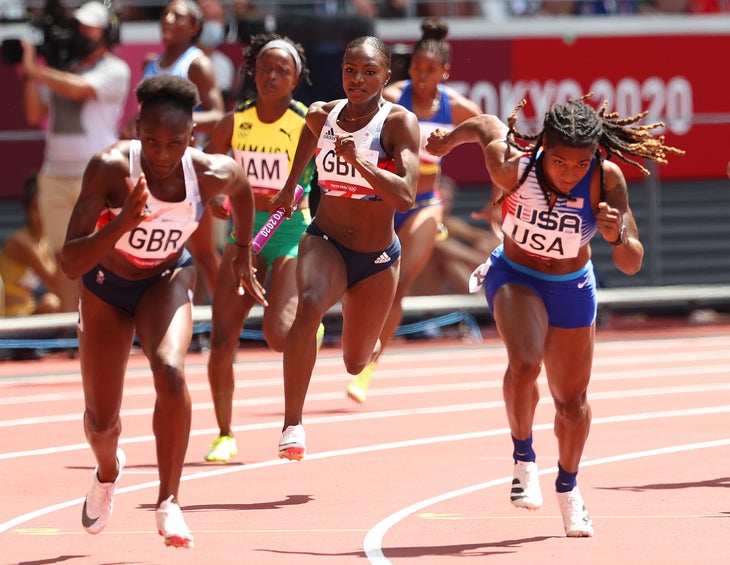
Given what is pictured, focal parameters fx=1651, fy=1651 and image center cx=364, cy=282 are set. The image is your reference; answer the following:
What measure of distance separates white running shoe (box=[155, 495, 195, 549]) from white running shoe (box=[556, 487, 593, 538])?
6.06 feet

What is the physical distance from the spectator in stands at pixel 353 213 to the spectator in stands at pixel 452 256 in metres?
8.24

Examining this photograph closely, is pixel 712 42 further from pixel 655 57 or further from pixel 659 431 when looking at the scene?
pixel 659 431

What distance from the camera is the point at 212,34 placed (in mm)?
17484

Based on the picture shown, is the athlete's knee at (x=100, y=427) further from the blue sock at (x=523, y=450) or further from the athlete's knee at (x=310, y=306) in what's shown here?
the blue sock at (x=523, y=450)

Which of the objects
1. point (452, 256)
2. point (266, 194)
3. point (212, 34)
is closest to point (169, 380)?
point (266, 194)

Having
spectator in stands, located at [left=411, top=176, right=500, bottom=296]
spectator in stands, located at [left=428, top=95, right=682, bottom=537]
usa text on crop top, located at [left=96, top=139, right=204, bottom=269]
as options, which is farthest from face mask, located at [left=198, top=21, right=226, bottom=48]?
usa text on crop top, located at [left=96, top=139, right=204, bottom=269]

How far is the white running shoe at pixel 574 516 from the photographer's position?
7.76 metres

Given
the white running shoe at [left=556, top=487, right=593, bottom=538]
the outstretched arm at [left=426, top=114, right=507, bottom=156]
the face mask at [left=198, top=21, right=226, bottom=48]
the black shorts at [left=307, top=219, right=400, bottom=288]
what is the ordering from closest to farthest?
the white running shoe at [left=556, top=487, right=593, bottom=538] → the outstretched arm at [left=426, top=114, right=507, bottom=156] → the black shorts at [left=307, top=219, right=400, bottom=288] → the face mask at [left=198, top=21, right=226, bottom=48]

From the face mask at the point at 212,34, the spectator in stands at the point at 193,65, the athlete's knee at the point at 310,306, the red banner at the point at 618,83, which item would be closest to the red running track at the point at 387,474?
the athlete's knee at the point at 310,306

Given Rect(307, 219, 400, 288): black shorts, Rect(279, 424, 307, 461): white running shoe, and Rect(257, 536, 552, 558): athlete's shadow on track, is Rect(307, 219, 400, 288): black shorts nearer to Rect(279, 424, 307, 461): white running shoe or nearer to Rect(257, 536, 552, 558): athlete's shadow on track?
Rect(279, 424, 307, 461): white running shoe

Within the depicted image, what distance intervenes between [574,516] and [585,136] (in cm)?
179

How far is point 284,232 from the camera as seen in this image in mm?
10805

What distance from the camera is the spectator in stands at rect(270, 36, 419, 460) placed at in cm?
901

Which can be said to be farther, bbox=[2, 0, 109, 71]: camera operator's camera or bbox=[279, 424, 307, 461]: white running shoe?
bbox=[2, 0, 109, 71]: camera operator's camera
